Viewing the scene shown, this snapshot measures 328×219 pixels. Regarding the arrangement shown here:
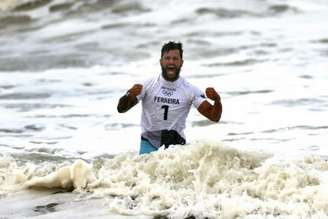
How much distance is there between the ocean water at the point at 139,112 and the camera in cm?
702

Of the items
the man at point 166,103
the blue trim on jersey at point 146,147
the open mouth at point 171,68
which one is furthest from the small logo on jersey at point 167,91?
the blue trim on jersey at point 146,147

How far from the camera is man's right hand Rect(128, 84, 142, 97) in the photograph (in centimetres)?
749

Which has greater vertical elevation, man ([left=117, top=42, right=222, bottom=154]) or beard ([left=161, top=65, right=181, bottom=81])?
beard ([left=161, top=65, right=181, bottom=81])

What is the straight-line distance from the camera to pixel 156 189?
7.13 m

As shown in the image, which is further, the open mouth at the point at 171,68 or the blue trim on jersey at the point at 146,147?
the blue trim on jersey at the point at 146,147

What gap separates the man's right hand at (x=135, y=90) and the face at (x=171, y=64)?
1.05ft

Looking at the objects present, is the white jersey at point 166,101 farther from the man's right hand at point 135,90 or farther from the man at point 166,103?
the man's right hand at point 135,90

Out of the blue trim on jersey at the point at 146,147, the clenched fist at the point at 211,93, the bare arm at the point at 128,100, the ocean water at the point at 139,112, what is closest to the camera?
the ocean water at the point at 139,112

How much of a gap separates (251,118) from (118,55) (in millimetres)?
7967

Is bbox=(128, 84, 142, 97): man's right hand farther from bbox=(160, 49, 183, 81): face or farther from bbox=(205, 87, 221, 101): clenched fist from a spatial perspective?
bbox=(205, 87, 221, 101): clenched fist

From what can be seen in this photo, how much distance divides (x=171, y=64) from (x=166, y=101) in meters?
0.35

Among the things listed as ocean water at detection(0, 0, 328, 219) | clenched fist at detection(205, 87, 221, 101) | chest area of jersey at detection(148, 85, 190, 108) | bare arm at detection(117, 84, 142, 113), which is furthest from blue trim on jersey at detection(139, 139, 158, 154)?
clenched fist at detection(205, 87, 221, 101)

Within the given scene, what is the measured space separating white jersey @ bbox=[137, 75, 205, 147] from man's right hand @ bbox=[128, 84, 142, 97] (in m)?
0.21

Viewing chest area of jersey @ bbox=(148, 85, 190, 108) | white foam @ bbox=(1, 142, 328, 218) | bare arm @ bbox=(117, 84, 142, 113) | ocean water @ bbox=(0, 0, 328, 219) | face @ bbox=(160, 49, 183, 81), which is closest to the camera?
white foam @ bbox=(1, 142, 328, 218)
